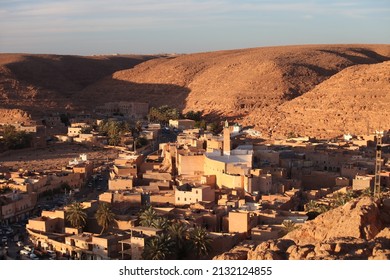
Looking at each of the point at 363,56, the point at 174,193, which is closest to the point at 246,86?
the point at 363,56

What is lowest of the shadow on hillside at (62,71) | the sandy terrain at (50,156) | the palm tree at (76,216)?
the sandy terrain at (50,156)

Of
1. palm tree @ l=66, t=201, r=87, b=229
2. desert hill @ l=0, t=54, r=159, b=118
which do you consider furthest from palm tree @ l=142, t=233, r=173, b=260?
desert hill @ l=0, t=54, r=159, b=118

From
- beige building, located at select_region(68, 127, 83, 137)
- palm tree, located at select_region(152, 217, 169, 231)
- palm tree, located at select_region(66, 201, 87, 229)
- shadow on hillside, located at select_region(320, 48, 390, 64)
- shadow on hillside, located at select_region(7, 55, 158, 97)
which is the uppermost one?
shadow on hillside, located at select_region(320, 48, 390, 64)

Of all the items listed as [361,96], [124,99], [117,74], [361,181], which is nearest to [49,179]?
[361,181]

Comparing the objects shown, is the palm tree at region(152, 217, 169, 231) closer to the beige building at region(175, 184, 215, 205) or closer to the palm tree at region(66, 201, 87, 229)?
the palm tree at region(66, 201, 87, 229)

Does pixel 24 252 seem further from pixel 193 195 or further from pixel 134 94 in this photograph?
pixel 134 94

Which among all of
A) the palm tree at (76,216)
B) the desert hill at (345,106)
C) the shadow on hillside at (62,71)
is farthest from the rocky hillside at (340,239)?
the shadow on hillside at (62,71)

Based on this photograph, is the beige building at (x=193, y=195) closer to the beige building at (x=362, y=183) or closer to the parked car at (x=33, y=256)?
the beige building at (x=362, y=183)
